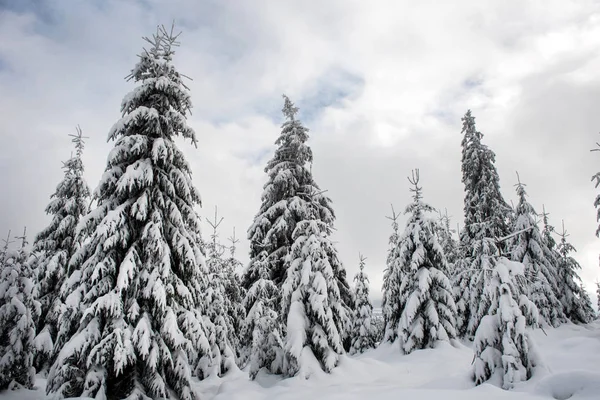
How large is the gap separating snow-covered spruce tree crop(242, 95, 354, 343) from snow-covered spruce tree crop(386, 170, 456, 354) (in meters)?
3.24

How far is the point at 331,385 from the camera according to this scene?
11.7m

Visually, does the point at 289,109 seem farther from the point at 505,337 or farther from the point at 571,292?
the point at 571,292

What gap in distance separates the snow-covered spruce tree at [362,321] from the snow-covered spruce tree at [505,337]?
16524mm

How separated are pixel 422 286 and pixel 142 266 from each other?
45.5 feet

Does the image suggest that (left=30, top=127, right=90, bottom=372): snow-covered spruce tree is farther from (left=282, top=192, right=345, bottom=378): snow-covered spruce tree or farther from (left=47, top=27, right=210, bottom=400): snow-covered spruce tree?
(left=282, top=192, right=345, bottom=378): snow-covered spruce tree

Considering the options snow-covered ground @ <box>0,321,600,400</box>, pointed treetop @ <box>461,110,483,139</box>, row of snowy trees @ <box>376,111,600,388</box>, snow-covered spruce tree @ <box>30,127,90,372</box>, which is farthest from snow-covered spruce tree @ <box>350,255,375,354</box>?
snow-covered spruce tree @ <box>30,127,90,372</box>

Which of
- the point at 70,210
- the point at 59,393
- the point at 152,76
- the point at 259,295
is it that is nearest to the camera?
the point at 59,393

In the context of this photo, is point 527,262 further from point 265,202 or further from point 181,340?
point 181,340

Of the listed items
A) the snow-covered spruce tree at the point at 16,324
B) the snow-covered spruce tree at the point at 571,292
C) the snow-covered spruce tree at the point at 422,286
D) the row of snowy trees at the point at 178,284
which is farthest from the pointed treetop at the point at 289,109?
the snow-covered spruce tree at the point at 571,292

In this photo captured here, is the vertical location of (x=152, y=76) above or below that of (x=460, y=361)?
above

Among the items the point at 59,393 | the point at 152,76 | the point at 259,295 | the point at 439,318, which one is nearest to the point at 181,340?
the point at 59,393

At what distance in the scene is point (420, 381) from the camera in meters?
12.5

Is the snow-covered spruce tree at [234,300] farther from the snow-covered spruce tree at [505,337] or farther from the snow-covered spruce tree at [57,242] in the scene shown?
the snow-covered spruce tree at [505,337]

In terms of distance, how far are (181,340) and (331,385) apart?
4.98 meters
